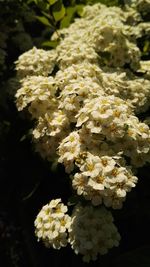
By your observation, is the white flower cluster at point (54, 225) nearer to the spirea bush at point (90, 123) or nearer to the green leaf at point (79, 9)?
the spirea bush at point (90, 123)

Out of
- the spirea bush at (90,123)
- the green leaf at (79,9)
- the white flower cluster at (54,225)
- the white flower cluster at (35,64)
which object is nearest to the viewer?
Answer: the spirea bush at (90,123)

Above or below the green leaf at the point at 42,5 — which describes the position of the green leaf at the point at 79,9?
below

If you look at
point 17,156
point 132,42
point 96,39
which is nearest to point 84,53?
point 96,39

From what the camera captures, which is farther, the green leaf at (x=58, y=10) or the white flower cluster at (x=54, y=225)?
the green leaf at (x=58, y=10)

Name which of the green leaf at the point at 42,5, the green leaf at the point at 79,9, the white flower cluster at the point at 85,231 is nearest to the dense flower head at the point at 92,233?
the white flower cluster at the point at 85,231

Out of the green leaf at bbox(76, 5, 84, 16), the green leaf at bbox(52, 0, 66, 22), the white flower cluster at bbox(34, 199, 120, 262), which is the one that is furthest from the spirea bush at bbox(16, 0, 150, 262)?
the green leaf at bbox(76, 5, 84, 16)

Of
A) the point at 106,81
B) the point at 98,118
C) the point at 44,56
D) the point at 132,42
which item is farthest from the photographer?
the point at 132,42

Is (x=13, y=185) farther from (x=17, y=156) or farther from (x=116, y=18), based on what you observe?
(x=116, y=18)
